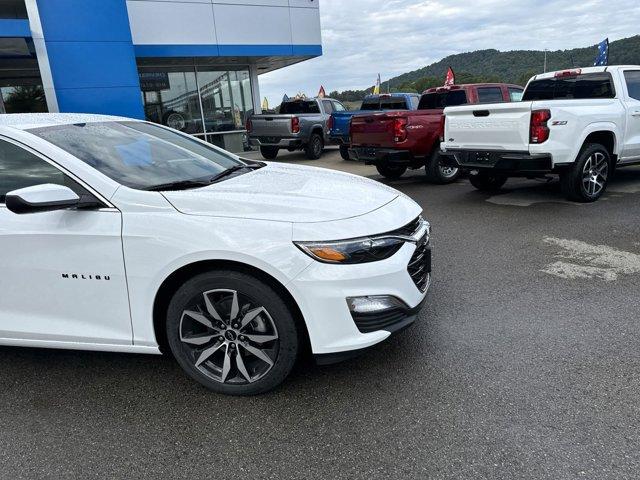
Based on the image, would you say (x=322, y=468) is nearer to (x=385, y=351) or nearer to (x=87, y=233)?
(x=385, y=351)

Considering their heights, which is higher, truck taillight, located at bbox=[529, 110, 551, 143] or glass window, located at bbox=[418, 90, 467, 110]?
glass window, located at bbox=[418, 90, 467, 110]

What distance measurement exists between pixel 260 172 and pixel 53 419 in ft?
6.67

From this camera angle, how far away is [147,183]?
2.85 metres

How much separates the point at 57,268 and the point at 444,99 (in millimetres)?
9026

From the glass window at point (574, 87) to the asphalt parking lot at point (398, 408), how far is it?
4596 mm

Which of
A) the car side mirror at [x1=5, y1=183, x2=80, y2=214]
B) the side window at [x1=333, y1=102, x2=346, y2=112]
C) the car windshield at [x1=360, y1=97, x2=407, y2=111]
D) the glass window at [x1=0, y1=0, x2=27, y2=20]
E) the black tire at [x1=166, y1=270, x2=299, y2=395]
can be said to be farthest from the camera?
the side window at [x1=333, y1=102, x2=346, y2=112]

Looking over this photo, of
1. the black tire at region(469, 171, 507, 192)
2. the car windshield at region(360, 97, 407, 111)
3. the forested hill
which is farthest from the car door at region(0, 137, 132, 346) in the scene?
the forested hill

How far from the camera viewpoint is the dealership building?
11438 mm

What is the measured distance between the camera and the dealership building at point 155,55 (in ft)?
37.5

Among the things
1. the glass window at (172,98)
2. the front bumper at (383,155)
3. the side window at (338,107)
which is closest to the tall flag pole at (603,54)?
the side window at (338,107)

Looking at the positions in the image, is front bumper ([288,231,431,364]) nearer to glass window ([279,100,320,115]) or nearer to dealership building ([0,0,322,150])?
dealership building ([0,0,322,150])

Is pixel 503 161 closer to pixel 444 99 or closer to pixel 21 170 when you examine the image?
pixel 444 99

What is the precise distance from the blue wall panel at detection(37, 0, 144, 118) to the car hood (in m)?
10.6

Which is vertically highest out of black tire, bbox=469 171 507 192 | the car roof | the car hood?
the car roof
